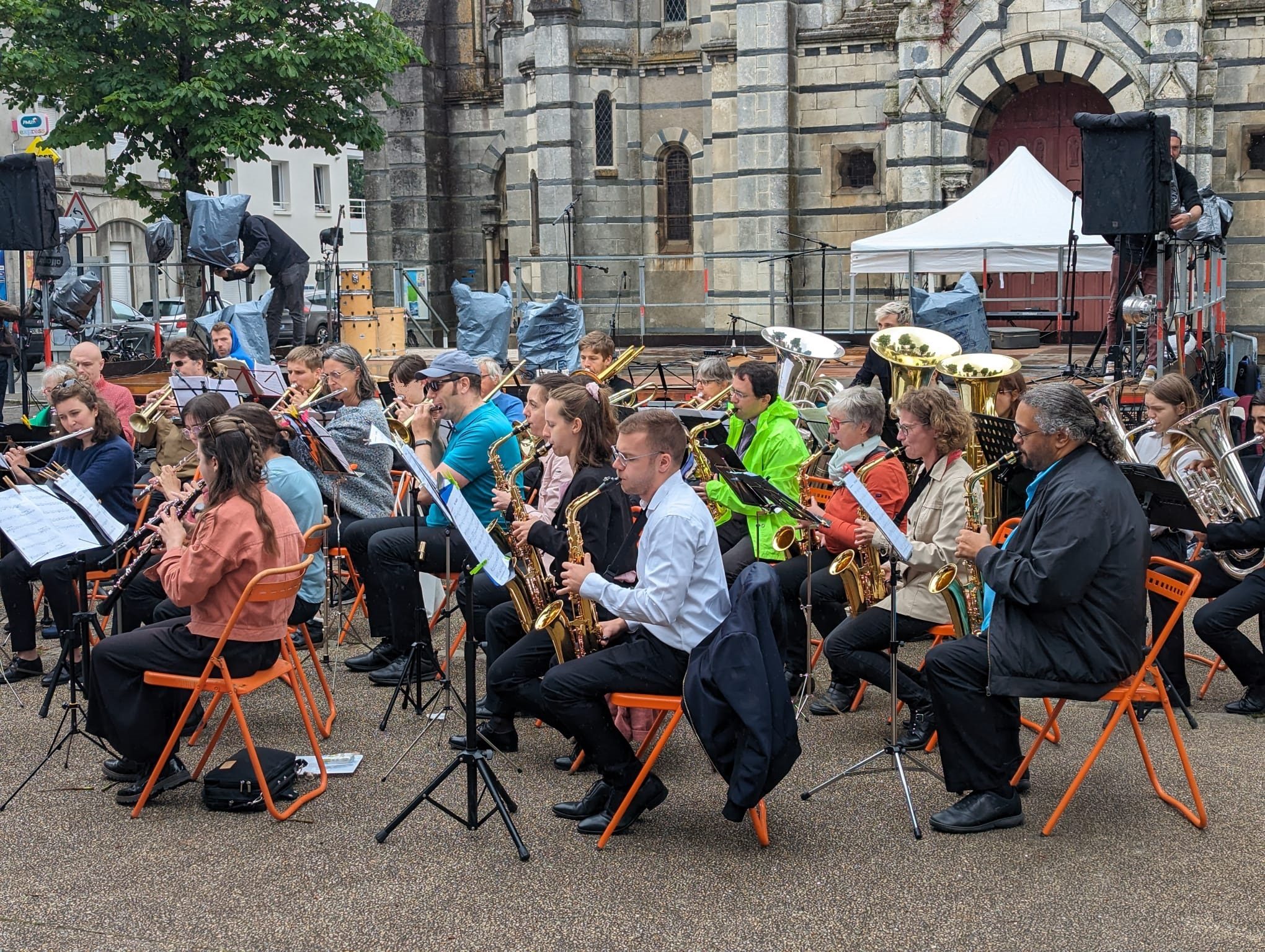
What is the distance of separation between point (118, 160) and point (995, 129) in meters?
12.6

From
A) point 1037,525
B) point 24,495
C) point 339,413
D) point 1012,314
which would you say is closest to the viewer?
point 1037,525

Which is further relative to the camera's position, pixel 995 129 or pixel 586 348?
pixel 995 129

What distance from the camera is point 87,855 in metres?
5.18

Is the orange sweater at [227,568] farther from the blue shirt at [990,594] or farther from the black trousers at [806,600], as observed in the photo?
the blue shirt at [990,594]

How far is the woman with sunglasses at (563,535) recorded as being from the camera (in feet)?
19.3

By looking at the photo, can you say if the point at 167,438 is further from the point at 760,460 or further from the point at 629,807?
the point at 629,807

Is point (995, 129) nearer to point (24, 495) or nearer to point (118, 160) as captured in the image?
point (118, 160)

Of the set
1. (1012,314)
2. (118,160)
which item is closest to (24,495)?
(1012,314)

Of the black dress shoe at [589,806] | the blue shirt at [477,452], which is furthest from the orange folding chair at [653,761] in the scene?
the blue shirt at [477,452]

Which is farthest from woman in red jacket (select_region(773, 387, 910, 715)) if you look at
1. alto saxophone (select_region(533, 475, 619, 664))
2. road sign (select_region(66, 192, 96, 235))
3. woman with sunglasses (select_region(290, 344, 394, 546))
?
road sign (select_region(66, 192, 96, 235))

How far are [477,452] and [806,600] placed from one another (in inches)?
74.4

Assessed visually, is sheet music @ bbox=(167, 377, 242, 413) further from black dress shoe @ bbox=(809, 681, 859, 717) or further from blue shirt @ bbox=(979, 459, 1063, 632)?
blue shirt @ bbox=(979, 459, 1063, 632)

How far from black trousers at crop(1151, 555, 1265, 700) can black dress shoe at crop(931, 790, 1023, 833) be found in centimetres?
160

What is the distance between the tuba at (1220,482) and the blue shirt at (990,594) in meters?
1.43
